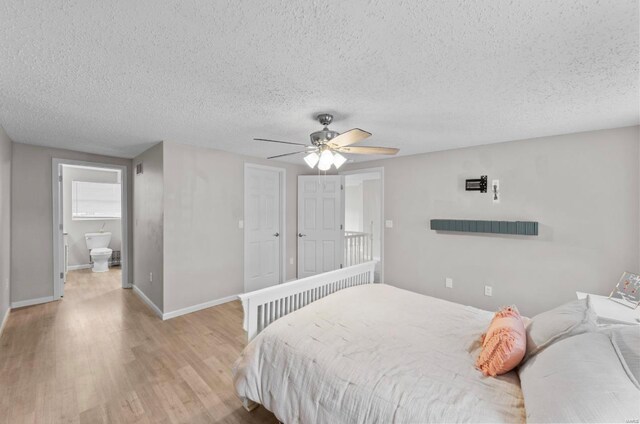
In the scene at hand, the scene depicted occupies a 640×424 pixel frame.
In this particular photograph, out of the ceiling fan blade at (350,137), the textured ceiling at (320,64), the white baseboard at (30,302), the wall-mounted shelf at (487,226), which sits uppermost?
the textured ceiling at (320,64)

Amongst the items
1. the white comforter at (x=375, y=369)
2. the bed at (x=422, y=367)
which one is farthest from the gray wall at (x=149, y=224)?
the white comforter at (x=375, y=369)

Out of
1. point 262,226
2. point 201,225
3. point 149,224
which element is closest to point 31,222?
point 149,224

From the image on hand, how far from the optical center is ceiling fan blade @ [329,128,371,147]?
6.55 feet

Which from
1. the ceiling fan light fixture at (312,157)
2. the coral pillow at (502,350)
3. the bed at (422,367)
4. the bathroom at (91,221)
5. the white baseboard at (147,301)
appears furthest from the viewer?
the bathroom at (91,221)

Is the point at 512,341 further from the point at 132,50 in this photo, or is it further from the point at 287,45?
the point at 132,50

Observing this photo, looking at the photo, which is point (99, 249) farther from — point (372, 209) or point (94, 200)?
point (372, 209)

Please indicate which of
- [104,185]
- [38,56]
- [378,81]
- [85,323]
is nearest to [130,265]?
[85,323]

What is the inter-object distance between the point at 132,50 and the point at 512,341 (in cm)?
246

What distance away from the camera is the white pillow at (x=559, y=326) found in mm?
1368

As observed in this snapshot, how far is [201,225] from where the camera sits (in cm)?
382

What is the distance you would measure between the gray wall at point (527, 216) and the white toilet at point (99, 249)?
570cm

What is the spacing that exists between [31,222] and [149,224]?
1.59 m

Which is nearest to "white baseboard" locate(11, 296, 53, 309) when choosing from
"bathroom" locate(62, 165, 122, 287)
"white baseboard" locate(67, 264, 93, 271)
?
"bathroom" locate(62, 165, 122, 287)

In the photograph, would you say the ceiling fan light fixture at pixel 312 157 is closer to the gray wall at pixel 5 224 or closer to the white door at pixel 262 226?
the white door at pixel 262 226
